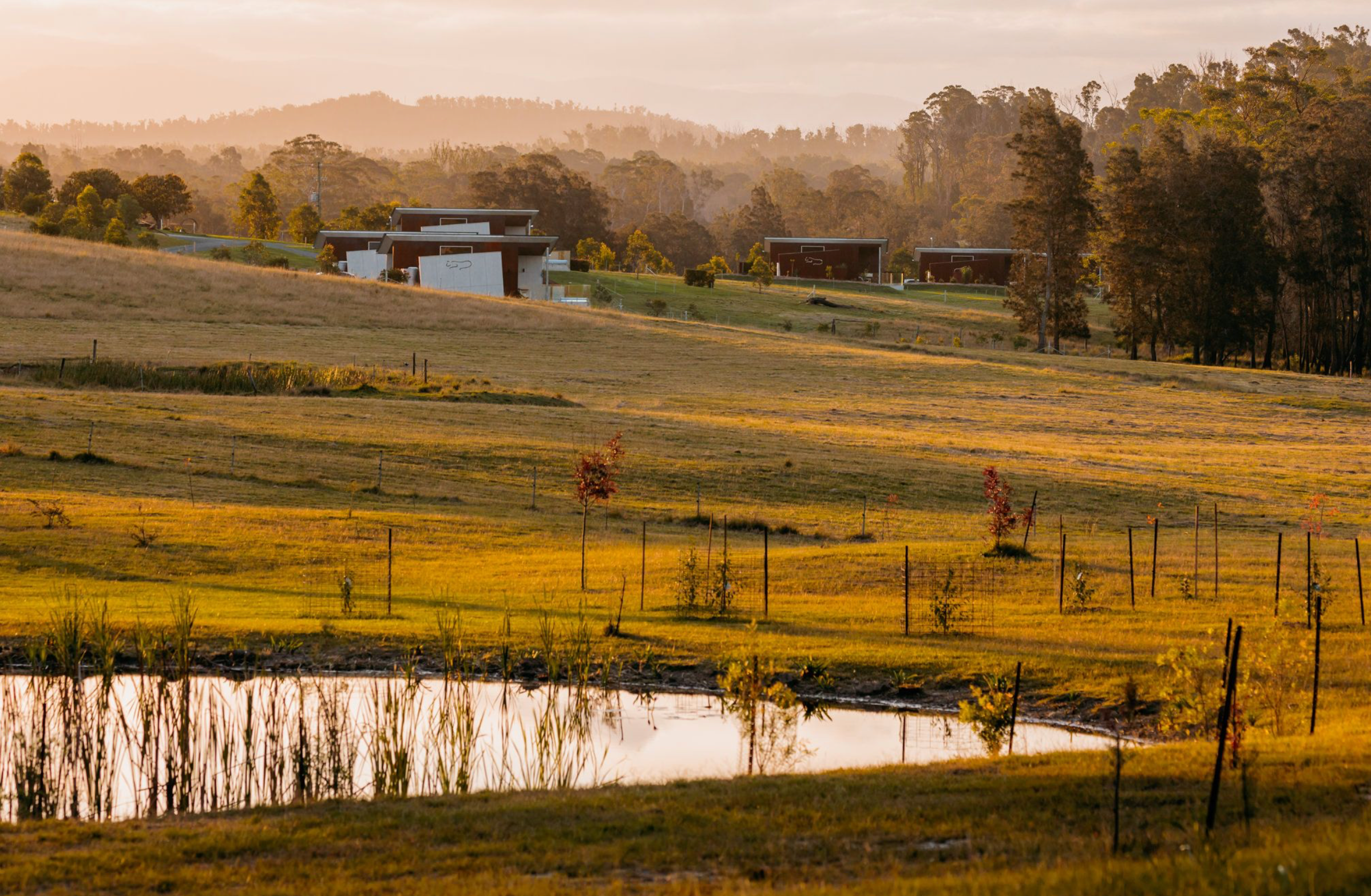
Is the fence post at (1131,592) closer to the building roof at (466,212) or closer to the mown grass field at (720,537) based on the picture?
the mown grass field at (720,537)

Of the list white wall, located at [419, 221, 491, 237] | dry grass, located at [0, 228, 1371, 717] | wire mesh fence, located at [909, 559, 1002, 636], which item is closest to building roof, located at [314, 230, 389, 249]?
white wall, located at [419, 221, 491, 237]

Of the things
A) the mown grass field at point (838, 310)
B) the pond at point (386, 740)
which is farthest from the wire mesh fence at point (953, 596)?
the mown grass field at point (838, 310)

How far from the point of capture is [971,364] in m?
68.6

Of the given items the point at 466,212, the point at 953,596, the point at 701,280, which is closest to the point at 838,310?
the point at 701,280

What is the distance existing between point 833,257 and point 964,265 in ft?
45.6

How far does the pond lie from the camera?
12984 millimetres

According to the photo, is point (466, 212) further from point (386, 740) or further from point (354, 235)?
point (386, 740)

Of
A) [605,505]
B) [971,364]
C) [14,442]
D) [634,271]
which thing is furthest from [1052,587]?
[634,271]

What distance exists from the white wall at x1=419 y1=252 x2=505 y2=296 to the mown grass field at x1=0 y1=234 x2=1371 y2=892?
23.5 meters

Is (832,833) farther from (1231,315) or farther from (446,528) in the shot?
(1231,315)

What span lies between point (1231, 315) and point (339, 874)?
266ft

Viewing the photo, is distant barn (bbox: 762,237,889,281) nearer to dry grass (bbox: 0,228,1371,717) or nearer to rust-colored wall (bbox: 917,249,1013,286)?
rust-colored wall (bbox: 917,249,1013,286)

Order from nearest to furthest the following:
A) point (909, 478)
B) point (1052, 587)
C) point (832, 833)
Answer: point (832, 833) < point (1052, 587) < point (909, 478)

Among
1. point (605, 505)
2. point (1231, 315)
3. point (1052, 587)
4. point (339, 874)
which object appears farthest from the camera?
point (1231, 315)
